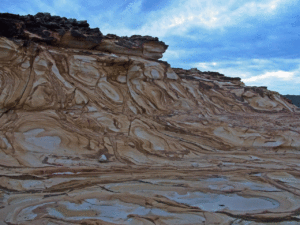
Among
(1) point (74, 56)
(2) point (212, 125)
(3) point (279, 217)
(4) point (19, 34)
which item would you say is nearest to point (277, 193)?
(3) point (279, 217)

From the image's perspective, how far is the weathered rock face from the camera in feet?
7.23

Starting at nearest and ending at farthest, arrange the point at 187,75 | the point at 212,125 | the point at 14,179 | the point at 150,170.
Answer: the point at 14,179 < the point at 150,170 < the point at 212,125 < the point at 187,75

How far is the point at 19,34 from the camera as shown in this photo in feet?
14.1

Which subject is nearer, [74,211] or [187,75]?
[74,211]

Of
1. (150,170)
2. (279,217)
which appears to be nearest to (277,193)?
(279,217)

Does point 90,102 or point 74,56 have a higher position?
point 74,56

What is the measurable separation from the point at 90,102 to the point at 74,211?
2.43m

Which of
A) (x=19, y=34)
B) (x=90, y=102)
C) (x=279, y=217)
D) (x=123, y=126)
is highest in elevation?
(x=19, y=34)

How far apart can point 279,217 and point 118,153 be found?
6.82 ft

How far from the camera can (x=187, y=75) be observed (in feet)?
18.5

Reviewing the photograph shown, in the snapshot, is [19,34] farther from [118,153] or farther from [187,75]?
[187,75]

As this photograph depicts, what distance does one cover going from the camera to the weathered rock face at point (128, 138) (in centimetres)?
220

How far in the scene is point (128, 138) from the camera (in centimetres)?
375

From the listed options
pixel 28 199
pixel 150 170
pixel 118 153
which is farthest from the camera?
pixel 118 153
